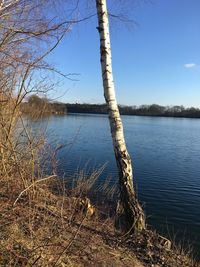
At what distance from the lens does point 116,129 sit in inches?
283

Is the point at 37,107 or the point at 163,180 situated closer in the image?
the point at 37,107

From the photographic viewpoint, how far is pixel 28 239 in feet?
16.6

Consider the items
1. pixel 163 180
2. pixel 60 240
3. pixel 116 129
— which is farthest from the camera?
pixel 163 180

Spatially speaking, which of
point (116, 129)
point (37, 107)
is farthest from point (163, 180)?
point (116, 129)

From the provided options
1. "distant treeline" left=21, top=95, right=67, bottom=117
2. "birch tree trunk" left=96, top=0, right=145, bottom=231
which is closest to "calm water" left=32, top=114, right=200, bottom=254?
"distant treeline" left=21, top=95, right=67, bottom=117

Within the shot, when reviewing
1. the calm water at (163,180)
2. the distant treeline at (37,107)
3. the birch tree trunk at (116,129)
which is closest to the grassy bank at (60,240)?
the birch tree trunk at (116,129)

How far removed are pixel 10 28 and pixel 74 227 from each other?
4.13 m

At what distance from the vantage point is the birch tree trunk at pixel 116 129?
7094 millimetres

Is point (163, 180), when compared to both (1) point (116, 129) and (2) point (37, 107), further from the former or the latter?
(1) point (116, 129)

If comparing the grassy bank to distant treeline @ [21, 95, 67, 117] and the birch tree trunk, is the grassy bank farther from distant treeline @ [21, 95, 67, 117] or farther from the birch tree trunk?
distant treeline @ [21, 95, 67, 117]

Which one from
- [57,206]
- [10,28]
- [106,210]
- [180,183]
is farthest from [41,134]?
[180,183]

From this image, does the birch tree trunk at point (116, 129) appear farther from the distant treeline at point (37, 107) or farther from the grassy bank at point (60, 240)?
the distant treeline at point (37, 107)

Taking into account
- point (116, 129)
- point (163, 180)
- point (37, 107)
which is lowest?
point (163, 180)

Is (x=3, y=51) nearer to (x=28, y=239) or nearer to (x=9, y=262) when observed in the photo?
(x=28, y=239)
